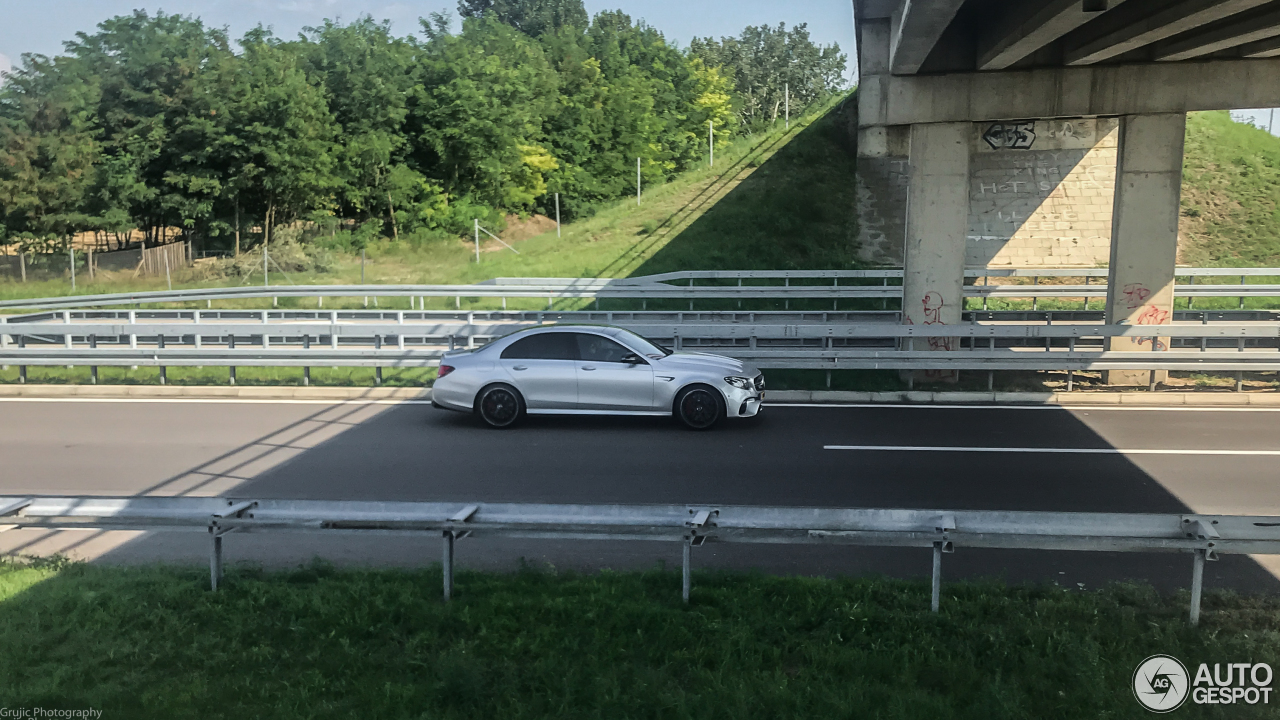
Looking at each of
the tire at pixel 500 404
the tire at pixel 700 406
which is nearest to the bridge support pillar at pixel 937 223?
the tire at pixel 700 406

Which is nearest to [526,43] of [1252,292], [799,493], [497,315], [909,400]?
[497,315]

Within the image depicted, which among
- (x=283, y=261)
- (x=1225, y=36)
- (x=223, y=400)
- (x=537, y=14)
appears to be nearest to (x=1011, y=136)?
(x=1225, y=36)

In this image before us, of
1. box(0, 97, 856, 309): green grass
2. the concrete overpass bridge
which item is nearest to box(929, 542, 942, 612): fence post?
the concrete overpass bridge

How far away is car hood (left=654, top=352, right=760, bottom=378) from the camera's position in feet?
41.4

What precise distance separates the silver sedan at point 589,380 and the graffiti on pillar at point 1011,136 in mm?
28885

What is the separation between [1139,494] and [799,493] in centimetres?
327

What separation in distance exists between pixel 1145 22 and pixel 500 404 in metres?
9.60

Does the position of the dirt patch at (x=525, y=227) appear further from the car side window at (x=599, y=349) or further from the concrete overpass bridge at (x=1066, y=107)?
the car side window at (x=599, y=349)

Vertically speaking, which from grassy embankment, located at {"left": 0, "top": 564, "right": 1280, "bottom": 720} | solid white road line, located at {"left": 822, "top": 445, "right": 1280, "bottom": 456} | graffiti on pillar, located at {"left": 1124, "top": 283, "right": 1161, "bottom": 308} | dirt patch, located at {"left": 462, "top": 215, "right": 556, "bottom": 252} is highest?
dirt patch, located at {"left": 462, "top": 215, "right": 556, "bottom": 252}

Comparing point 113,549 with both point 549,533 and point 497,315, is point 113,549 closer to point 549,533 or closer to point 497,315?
point 549,533

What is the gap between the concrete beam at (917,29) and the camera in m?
11.8

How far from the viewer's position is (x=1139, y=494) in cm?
948

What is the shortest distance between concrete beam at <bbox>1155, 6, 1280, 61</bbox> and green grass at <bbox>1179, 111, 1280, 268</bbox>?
24.5 m

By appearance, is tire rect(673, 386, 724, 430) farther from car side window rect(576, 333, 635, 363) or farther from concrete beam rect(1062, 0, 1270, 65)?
concrete beam rect(1062, 0, 1270, 65)
